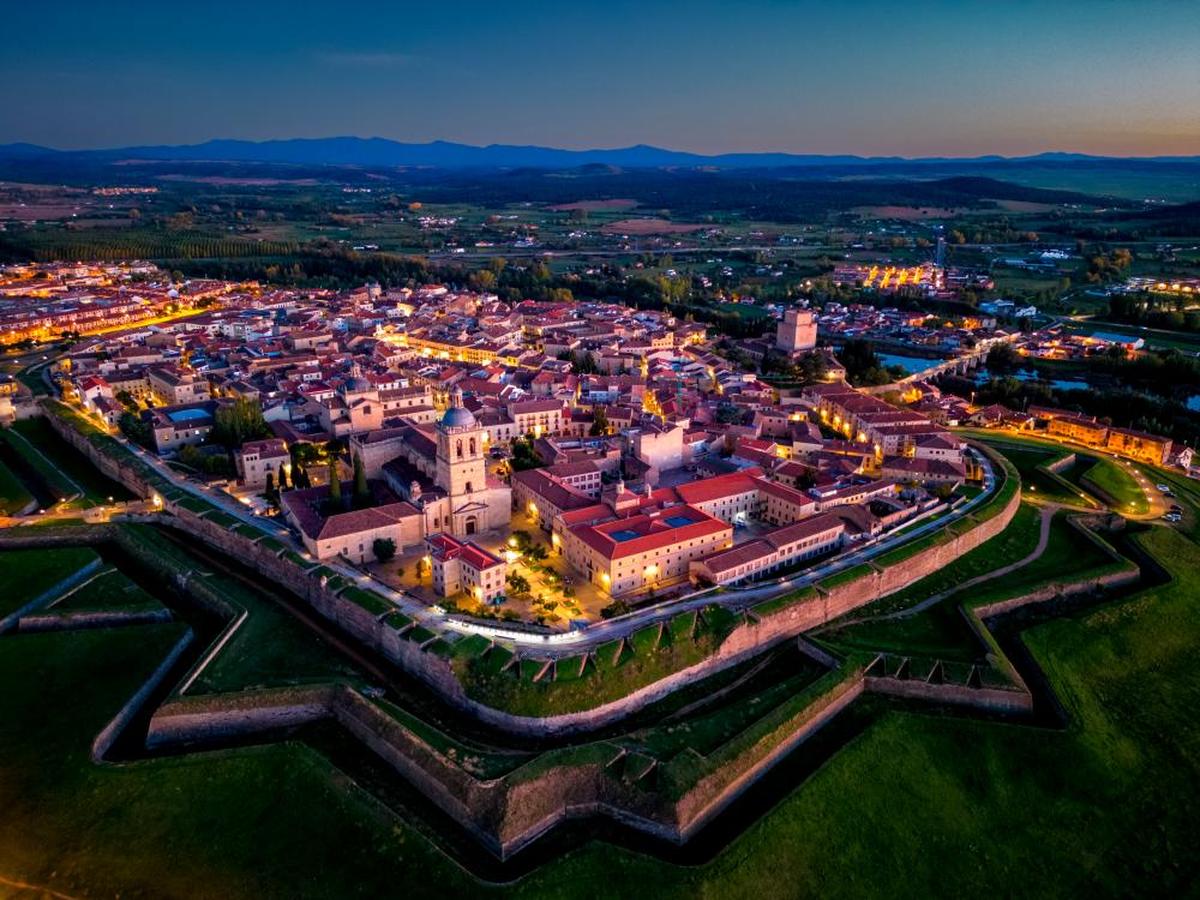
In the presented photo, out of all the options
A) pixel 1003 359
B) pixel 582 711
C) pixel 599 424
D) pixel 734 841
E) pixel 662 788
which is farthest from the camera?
pixel 1003 359

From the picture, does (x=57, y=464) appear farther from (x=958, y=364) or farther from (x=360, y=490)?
(x=958, y=364)

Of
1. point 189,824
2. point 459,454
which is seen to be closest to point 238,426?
point 459,454

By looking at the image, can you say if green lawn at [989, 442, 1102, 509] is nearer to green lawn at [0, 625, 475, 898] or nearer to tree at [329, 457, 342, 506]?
tree at [329, 457, 342, 506]

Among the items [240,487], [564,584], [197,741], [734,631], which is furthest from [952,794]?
[240,487]

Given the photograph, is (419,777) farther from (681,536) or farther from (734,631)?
(681,536)

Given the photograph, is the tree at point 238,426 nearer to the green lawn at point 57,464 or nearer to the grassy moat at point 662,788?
the green lawn at point 57,464
